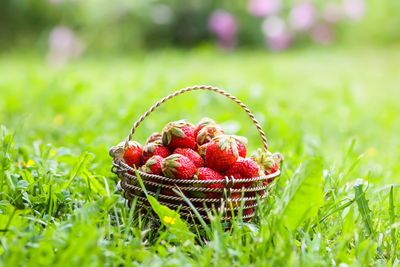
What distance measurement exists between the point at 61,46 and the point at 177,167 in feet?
13.6

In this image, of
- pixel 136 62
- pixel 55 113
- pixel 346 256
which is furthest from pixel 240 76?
pixel 346 256

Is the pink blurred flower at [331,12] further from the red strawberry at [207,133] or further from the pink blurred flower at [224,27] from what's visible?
the red strawberry at [207,133]

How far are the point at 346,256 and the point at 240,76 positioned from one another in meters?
3.20

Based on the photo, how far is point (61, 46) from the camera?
16.9 feet

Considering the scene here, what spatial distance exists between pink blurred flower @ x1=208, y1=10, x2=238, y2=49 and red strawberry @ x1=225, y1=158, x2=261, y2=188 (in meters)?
4.53

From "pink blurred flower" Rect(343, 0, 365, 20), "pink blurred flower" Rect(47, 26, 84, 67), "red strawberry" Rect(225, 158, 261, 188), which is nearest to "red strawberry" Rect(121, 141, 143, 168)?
"red strawberry" Rect(225, 158, 261, 188)

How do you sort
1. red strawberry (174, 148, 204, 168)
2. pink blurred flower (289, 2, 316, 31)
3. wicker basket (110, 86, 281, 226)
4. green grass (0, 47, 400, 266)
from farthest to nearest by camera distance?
pink blurred flower (289, 2, 316, 31)
red strawberry (174, 148, 204, 168)
wicker basket (110, 86, 281, 226)
green grass (0, 47, 400, 266)

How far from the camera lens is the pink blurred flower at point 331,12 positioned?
6.19 metres

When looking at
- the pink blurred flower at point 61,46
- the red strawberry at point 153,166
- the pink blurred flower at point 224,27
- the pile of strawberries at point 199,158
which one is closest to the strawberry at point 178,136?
the pile of strawberries at point 199,158

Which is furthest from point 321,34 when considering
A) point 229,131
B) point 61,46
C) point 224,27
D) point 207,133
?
point 207,133

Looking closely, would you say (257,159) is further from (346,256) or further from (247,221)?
(346,256)

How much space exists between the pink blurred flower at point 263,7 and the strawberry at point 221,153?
14.9 feet

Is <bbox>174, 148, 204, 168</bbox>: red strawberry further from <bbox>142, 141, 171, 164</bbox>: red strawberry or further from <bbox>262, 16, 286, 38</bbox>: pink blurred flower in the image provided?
<bbox>262, 16, 286, 38</bbox>: pink blurred flower

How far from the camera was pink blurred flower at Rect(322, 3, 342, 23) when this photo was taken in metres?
6.19
